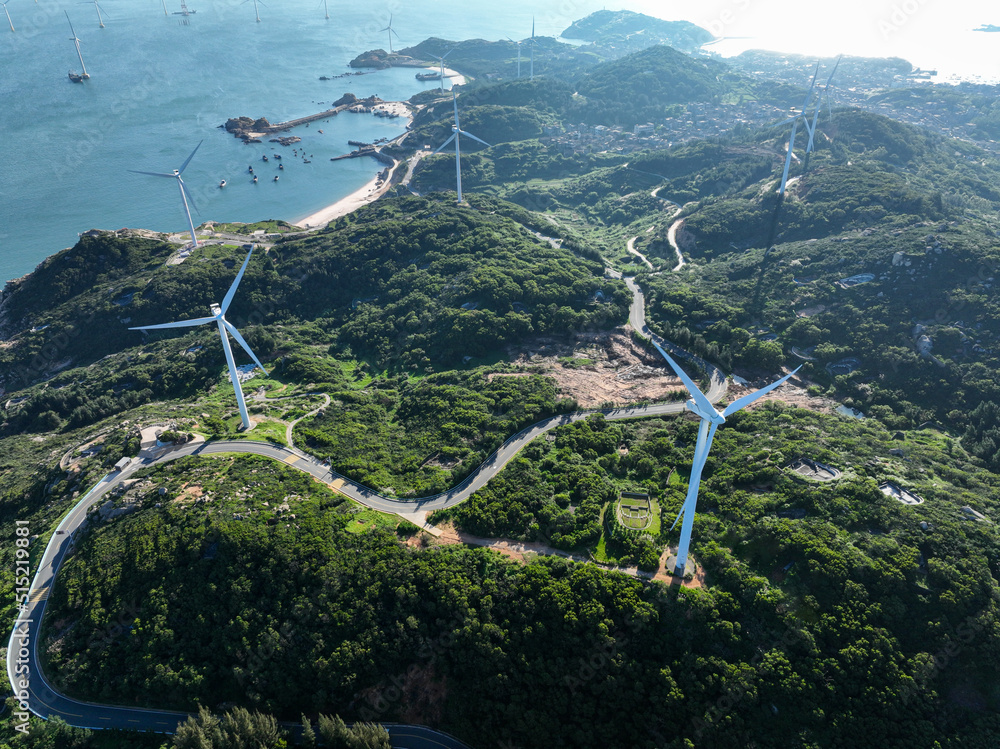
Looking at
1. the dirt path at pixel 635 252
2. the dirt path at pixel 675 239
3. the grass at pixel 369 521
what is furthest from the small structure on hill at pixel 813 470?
the dirt path at pixel 635 252

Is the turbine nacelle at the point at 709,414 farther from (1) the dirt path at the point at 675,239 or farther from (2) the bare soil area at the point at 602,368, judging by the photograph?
(1) the dirt path at the point at 675,239

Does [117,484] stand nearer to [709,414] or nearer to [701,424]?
[701,424]

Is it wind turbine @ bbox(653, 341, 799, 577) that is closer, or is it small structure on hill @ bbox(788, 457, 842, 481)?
wind turbine @ bbox(653, 341, 799, 577)

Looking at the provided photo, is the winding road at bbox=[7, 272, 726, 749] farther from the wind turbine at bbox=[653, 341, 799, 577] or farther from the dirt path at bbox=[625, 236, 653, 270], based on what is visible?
the dirt path at bbox=[625, 236, 653, 270]

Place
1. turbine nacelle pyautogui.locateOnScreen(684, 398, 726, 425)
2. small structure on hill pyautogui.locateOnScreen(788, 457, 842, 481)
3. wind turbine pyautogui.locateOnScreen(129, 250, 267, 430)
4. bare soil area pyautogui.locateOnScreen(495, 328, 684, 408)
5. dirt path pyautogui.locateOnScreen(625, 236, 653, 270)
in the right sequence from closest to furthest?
1. turbine nacelle pyautogui.locateOnScreen(684, 398, 726, 425)
2. small structure on hill pyautogui.locateOnScreen(788, 457, 842, 481)
3. wind turbine pyautogui.locateOnScreen(129, 250, 267, 430)
4. bare soil area pyautogui.locateOnScreen(495, 328, 684, 408)
5. dirt path pyautogui.locateOnScreen(625, 236, 653, 270)

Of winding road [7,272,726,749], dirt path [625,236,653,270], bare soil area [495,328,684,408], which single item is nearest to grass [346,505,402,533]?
winding road [7,272,726,749]

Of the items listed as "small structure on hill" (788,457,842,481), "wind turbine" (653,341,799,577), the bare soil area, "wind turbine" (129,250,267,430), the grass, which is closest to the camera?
"wind turbine" (653,341,799,577)

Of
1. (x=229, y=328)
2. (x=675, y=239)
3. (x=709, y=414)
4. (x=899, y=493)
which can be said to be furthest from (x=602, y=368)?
(x=675, y=239)
